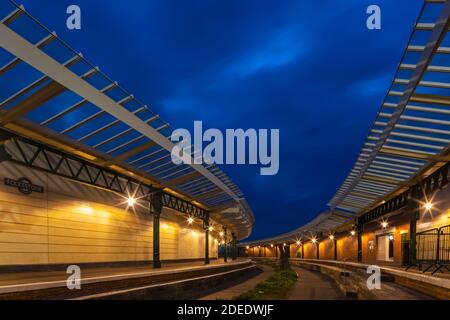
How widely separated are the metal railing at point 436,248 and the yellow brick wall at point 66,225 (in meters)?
15.9

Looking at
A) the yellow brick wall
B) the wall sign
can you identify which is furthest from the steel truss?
the wall sign

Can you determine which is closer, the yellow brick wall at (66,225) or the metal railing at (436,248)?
the metal railing at (436,248)

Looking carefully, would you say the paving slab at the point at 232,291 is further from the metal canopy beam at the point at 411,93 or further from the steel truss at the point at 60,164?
the metal canopy beam at the point at 411,93

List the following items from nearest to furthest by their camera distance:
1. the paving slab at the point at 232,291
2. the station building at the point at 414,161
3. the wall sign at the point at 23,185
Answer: the station building at the point at 414,161 → the wall sign at the point at 23,185 → the paving slab at the point at 232,291

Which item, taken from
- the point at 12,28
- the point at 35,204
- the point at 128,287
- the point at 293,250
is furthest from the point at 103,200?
the point at 293,250

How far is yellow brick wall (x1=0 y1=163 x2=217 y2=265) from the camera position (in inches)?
667

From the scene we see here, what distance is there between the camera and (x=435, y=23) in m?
9.62

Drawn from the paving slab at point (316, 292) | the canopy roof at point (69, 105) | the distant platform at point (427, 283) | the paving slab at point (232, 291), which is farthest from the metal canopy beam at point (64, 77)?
the distant platform at point (427, 283)

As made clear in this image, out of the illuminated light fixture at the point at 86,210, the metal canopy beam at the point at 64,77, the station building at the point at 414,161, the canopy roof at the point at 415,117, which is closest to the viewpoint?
the canopy roof at the point at 415,117

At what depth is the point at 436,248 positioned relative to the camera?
1573 cm

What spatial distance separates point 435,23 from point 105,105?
1080cm

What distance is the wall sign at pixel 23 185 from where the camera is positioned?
1695 cm

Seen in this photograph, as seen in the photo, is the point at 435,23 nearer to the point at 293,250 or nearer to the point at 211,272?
the point at 211,272

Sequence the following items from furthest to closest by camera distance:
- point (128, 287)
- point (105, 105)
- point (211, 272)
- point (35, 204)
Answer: point (211, 272), point (35, 204), point (128, 287), point (105, 105)
